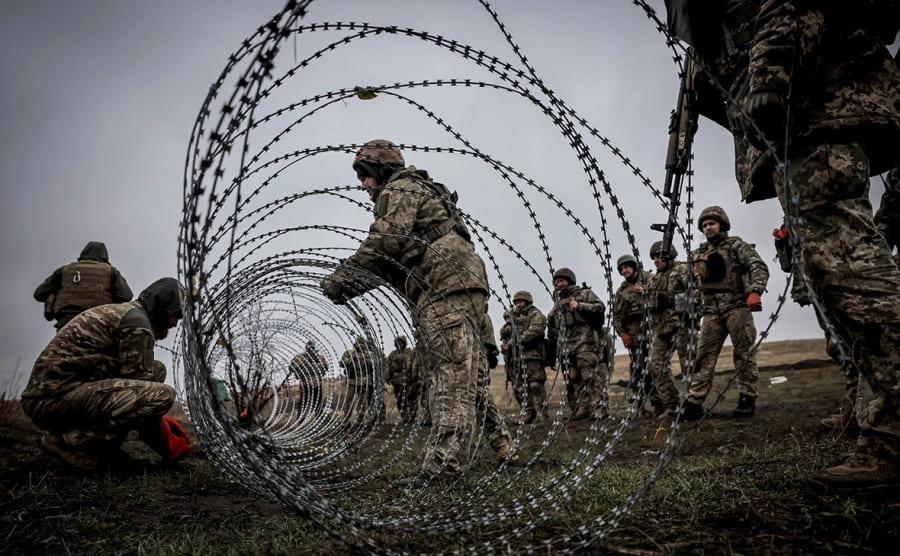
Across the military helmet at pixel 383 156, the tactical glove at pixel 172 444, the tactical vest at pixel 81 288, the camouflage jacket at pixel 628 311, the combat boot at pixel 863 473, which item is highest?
the military helmet at pixel 383 156

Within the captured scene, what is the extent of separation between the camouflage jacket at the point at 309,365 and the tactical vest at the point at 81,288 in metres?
2.44

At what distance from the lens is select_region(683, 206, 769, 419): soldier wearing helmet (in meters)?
5.93

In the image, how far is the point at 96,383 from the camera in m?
4.09

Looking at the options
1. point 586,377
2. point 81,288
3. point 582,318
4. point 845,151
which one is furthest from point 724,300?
point 81,288

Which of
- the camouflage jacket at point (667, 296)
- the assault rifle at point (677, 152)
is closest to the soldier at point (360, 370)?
the assault rifle at point (677, 152)

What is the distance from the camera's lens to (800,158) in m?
2.27

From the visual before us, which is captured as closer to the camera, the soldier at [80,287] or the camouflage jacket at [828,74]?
the camouflage jacket at [828,74]

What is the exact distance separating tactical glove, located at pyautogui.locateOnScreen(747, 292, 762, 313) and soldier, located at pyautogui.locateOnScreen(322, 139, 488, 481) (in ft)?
10.6

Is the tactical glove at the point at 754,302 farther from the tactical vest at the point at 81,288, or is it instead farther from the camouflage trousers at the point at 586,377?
the tactical vest at the point at 81,288

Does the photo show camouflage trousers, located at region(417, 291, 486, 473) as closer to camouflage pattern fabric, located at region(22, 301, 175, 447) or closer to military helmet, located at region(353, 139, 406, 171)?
military helmet, located at region(353, 139, 406, 171)

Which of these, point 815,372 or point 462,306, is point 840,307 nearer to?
point 462,306

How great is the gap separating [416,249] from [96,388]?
9.07 ft

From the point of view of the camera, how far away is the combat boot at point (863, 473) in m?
2.00

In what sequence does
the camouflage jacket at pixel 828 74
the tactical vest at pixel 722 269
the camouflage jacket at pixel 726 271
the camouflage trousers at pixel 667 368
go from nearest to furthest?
the camouflage jacket at pixel 828 74, the camouflage jacket at pixel 726 271, the tactical vest at pixel 722 269, the camouflage trousers at pixel 667 368
